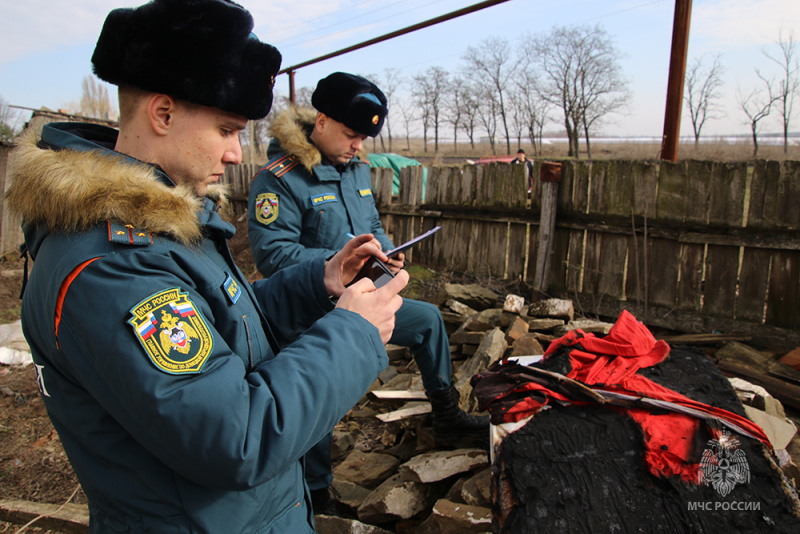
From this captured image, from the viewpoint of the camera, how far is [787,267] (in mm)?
4387

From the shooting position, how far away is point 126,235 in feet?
3.41

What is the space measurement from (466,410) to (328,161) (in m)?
1.98

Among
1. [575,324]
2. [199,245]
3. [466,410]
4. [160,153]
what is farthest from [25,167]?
[575,324]

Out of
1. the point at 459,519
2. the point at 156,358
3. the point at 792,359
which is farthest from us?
the point at 792,359

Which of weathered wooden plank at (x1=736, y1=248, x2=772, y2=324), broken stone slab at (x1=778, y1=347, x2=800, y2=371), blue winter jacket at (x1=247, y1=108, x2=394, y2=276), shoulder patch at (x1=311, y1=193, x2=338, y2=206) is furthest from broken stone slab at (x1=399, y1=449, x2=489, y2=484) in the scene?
weathered wooden plank at (x1=736, y1=248, x2=772, y2=324)

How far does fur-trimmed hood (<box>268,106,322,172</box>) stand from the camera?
3.20m

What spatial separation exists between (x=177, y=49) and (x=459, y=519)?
2062 millimetres

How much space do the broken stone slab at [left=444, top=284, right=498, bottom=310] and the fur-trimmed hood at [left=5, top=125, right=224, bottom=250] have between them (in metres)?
4.32

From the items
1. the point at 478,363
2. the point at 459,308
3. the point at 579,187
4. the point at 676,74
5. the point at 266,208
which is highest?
the point at 676,74

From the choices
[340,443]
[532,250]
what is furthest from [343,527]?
[532,250]

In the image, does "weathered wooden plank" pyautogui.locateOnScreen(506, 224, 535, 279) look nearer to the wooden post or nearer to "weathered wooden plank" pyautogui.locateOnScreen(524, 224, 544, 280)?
"weathered wooden plank" pyautogui.locateOnScreen(524, 224, 544, 280)

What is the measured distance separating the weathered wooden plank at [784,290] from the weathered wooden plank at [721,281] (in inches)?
11.1

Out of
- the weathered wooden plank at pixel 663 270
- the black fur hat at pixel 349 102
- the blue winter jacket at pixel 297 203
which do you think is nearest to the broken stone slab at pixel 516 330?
the blue winter jacket at pixel 297 203

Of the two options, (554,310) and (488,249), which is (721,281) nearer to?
(554,310)
